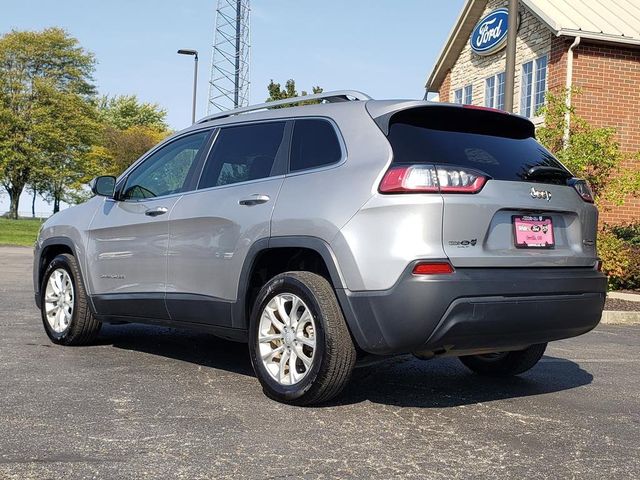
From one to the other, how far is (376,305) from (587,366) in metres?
3.00

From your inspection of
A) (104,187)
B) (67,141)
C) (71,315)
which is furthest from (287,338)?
(67,141)

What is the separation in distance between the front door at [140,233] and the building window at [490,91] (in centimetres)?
1689

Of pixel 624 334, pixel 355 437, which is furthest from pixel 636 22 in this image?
pixel 355 437

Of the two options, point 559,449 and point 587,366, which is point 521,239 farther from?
point 587,366

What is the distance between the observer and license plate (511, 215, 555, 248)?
14.8 ft

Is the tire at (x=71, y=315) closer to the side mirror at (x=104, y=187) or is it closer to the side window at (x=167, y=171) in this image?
the side mirror at (x=104, y=187)

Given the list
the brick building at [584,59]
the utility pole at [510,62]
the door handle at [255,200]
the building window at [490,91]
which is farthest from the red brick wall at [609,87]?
the door handle at [255,200]

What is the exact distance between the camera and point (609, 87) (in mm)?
18531

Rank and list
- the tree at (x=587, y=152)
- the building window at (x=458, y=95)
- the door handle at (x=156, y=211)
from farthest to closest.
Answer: the building window at (x=458, y=95), the tree at (x=587, y=152), the door handle at (x=156, y=211)

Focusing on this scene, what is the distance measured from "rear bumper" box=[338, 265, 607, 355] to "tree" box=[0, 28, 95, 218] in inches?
2147

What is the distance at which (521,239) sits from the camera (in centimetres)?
452

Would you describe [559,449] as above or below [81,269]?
below

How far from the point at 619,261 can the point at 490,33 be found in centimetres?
1038

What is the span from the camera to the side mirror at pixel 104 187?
6.34 m
